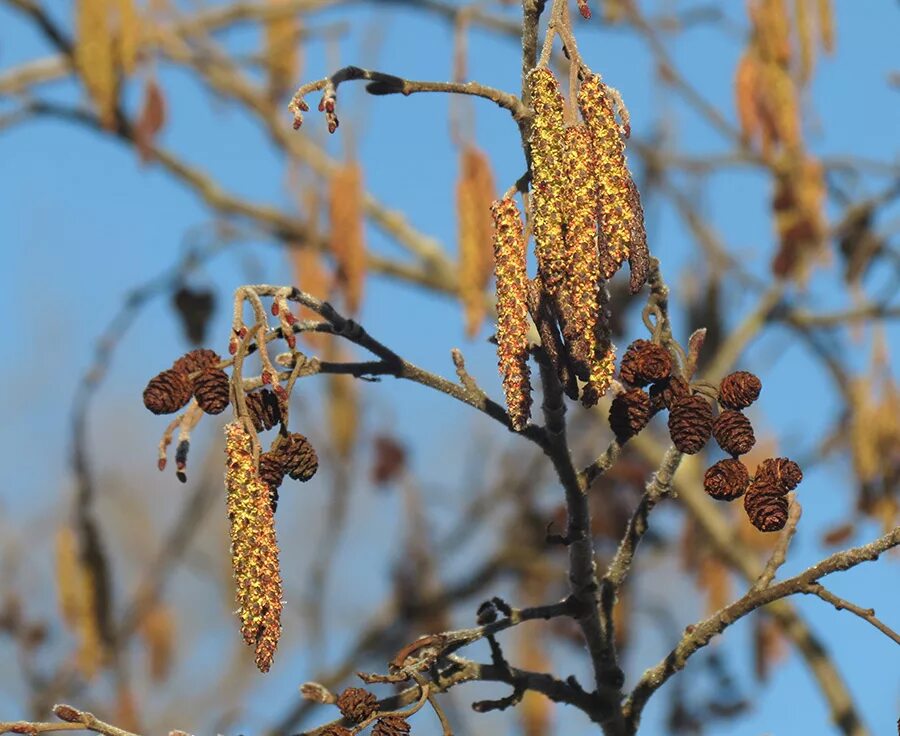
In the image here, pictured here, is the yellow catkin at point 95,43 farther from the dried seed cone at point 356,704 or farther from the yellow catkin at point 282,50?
the dried seed cone at point 356,704

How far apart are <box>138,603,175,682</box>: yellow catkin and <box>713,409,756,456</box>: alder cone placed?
10.9 ft

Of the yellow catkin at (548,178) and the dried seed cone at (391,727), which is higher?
the yellow catkin at (548,178)

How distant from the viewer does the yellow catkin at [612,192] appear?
1.36 metres

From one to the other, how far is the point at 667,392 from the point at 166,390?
517mm

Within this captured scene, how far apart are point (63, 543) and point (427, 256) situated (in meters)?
2.20

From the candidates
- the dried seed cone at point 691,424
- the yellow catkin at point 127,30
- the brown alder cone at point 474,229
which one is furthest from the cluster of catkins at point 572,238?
the yellow catkin at point 127,30

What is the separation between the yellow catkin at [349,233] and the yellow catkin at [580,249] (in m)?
2.23

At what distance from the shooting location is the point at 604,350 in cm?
140

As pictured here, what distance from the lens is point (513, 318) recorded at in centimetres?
137

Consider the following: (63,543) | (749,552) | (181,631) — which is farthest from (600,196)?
(181,631)

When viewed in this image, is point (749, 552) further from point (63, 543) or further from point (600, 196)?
point (600, 196)

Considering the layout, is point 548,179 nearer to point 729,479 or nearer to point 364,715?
point 729,479

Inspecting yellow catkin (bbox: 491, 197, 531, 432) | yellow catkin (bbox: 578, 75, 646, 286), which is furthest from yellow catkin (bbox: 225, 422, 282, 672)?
yellow catkin (bbox: 578, 75, 646, 286)

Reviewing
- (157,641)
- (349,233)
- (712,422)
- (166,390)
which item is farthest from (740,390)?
(157,641)
